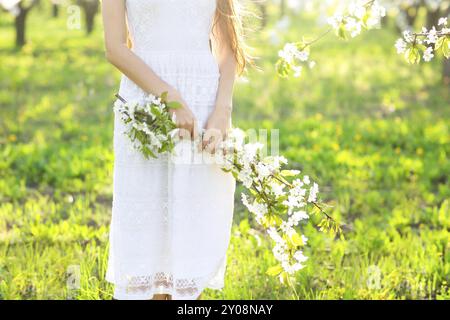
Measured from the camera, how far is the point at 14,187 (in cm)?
479

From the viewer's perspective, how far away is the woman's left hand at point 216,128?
8.05 ft

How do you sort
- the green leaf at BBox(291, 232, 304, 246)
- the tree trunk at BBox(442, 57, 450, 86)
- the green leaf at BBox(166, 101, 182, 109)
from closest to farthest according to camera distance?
1. the green leaf at BBox(166, 101, 182, 109)
2. the green leaf at BBox(291, 232, 304, 246)
3. the tree trunk at BBox(442, 57, 450, 86)

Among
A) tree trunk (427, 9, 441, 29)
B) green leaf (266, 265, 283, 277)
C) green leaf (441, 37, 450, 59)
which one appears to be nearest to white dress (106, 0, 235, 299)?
green leaf (266, 265, 283, 277)

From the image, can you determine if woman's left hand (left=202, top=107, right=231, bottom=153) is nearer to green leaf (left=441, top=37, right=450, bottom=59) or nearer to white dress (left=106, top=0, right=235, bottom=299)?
white dress (left=106, top=0, right=235, bottom=299)

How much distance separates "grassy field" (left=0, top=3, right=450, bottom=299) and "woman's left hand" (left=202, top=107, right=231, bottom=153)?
0.74m

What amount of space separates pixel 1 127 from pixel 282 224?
5.06 m

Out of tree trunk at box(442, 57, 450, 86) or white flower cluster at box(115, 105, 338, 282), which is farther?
tree trunk at box(442, 57, 450, 86)

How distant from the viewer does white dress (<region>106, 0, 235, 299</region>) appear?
250cm

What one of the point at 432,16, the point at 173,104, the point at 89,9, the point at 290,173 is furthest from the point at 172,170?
the point at 89,9

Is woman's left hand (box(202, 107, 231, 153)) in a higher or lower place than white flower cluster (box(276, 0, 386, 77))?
lower

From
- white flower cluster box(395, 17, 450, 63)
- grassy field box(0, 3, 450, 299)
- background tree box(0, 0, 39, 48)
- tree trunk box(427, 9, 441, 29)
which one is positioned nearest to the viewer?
white flower cluster box(395, 17, 450, 63)

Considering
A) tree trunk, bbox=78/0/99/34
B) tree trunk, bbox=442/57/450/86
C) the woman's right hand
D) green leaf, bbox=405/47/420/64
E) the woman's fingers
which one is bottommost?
the woman's fingers

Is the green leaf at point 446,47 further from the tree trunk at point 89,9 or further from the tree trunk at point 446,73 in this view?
the tree trunk at point 89,9
